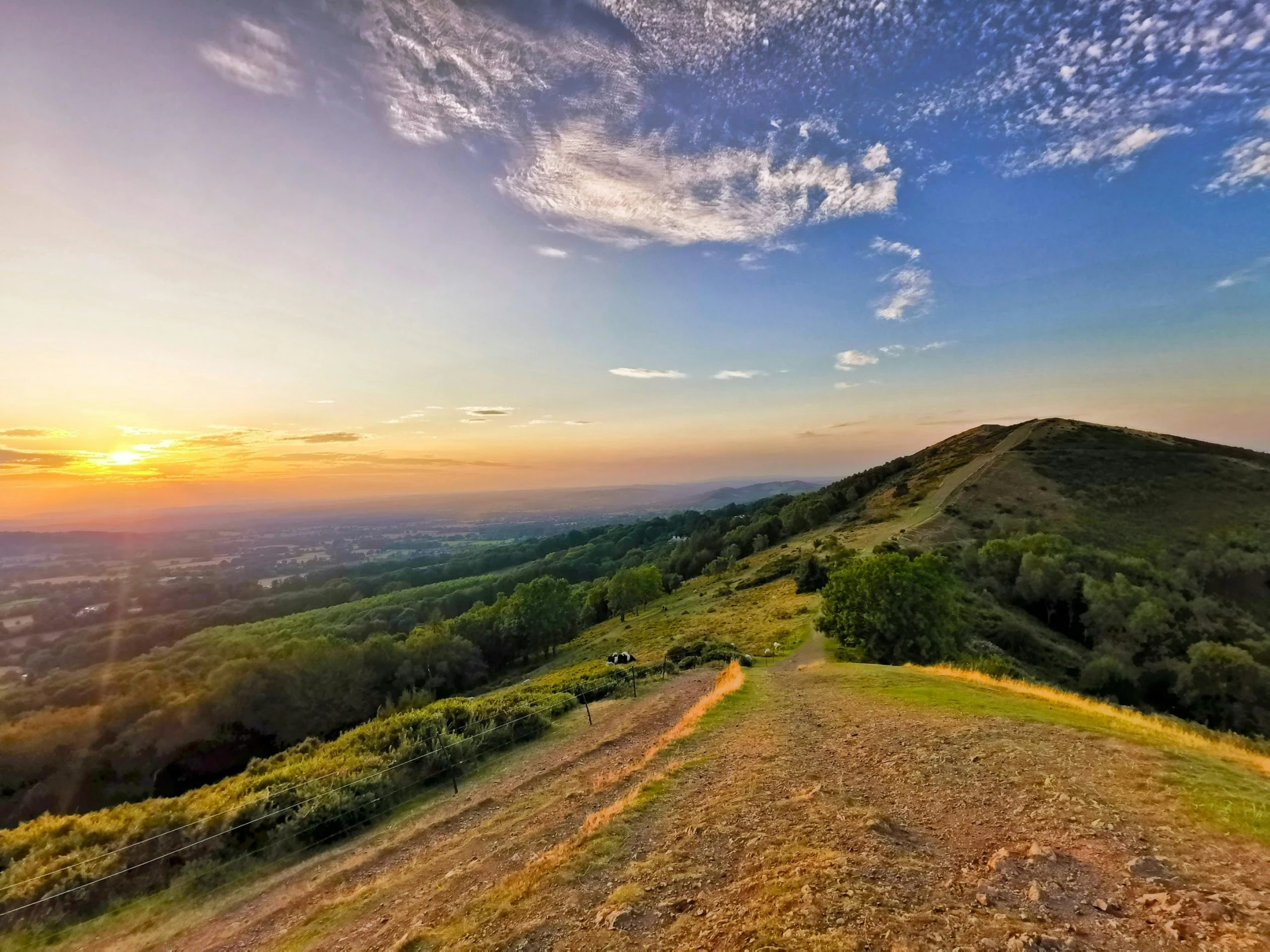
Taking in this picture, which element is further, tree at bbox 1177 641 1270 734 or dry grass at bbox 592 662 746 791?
tree at bbox 1177 641 1270 734

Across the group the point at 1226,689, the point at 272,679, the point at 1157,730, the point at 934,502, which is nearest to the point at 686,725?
the point at 1157,730

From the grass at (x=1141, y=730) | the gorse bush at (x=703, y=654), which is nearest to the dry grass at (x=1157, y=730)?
the grass at (x=1141, y=730)

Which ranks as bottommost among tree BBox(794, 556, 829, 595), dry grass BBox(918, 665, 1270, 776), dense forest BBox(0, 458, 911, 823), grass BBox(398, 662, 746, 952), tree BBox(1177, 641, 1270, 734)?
dense forest BBox(0, 458, 911, 823)

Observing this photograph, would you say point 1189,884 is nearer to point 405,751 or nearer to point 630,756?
point 630,756

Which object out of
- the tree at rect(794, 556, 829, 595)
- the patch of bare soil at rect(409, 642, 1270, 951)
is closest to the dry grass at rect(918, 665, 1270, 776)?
the patch of bare soil at rect(409, 642, 1270, 951)

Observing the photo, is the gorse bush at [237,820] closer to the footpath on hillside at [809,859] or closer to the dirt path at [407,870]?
the dirt path at [407,870]

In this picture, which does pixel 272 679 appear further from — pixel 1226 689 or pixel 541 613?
pixel 1226 689

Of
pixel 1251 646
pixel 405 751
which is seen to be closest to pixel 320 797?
pixel 405 751

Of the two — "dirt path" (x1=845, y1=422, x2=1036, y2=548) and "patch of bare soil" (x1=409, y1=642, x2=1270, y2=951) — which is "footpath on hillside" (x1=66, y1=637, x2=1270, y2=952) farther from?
"dirt path" (x1=845, y1=422, x2=1036, y2=548)
